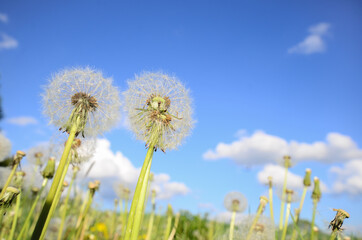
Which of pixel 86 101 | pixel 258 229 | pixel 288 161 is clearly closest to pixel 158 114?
pixel 86 101

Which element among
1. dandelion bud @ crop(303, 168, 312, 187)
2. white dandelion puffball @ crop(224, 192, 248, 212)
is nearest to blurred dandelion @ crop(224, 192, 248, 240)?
white dandelion puffball @ crop(224, 192, 248, 212)

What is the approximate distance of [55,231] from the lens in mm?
4430

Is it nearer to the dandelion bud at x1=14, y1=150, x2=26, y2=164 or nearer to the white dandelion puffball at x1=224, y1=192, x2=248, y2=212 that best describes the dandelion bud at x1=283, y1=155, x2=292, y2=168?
the white dandelion puffball at x1=224, y1=192, x2=248, y2=212

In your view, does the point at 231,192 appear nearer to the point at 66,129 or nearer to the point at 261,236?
the point at 261,236

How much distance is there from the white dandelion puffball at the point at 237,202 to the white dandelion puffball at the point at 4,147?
123 inches

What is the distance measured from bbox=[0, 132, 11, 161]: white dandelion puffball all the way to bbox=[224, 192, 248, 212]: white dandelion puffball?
3.13 metres

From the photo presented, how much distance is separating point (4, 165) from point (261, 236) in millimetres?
3270

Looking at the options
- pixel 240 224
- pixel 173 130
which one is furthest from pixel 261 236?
pixel 173 130

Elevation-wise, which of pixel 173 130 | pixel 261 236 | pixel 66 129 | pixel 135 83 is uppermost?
pixel 135 83

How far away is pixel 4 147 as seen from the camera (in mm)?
3262

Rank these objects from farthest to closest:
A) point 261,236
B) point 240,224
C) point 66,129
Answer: point 240,224, point 261,236, point 66,129

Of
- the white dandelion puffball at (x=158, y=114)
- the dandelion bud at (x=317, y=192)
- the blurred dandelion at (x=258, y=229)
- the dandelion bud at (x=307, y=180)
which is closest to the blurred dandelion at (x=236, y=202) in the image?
the blurred dandelion at (x=258, y=229)

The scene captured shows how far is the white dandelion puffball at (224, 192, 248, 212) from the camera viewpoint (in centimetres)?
443

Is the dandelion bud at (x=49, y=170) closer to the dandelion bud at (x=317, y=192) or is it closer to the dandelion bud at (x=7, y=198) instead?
the dandelion bud at (x=7, y=198)
